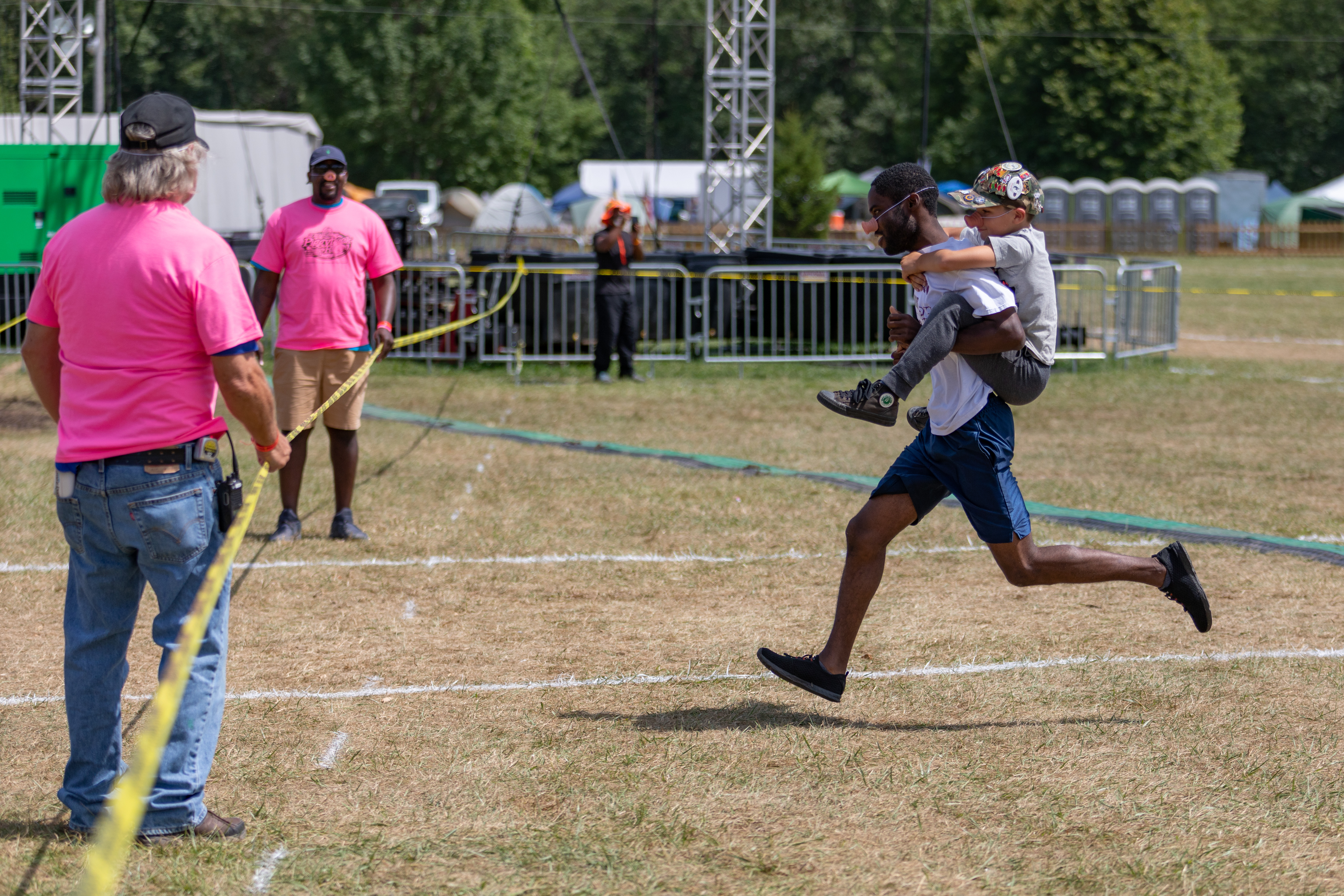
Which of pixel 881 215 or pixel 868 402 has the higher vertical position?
pixel 881 215

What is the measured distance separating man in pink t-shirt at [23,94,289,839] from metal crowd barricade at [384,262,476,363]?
41.4 feet

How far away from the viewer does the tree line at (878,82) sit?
55.8 m

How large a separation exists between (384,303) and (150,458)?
13.8 ft

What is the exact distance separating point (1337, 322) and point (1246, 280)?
38.1 feet

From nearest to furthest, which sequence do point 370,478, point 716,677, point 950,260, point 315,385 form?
point 950,260, point 716,677, point 315,385, point 370,478

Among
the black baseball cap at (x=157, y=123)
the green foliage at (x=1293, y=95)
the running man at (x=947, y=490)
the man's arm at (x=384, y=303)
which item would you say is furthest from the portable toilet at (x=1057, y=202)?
the black baseball cap at (x=157, y=123)

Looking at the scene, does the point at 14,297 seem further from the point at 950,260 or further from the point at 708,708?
the point at 950,260

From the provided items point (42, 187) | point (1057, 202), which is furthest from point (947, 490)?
point (1057, 202)

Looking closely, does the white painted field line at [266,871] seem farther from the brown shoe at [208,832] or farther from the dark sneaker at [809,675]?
the dark sneaker at [809,675]

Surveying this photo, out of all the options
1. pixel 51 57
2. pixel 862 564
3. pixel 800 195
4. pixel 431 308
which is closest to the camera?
pixel 862 564

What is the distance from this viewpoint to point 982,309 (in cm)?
458

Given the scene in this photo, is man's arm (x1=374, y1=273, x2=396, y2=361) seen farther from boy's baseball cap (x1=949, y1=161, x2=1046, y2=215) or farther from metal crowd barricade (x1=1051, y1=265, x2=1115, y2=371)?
metal crowd barricade (x1=1051, y1=265, x2=1115, y2=371)

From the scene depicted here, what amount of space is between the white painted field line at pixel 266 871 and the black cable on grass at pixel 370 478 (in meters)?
0.74

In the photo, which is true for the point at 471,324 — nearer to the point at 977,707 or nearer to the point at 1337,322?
the point at 977,707
